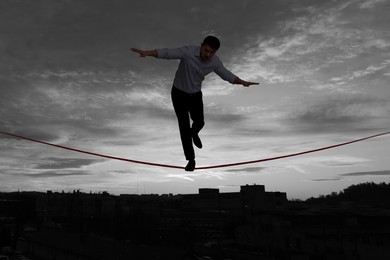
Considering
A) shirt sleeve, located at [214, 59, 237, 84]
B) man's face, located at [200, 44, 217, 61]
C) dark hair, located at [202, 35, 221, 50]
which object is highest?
dark hair, located at [202, 35, 221, 50]

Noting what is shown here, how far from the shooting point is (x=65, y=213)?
97.8m

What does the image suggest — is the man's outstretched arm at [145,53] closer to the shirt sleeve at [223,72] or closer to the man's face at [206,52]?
the man's face at [206,52]

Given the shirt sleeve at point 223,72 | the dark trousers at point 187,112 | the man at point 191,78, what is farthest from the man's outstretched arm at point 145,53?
the shirt sleeve at point 223,72

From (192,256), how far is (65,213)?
257ft

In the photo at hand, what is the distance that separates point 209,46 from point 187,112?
1.60 m

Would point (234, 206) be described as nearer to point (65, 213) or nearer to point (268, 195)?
point (268, 195)

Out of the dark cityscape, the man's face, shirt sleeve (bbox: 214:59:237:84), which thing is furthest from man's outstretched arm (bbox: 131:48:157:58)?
the dark cityscape

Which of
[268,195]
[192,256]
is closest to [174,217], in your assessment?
[268,195]

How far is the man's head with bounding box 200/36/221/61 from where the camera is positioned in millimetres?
6211

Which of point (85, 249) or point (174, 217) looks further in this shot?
point (174, 217)

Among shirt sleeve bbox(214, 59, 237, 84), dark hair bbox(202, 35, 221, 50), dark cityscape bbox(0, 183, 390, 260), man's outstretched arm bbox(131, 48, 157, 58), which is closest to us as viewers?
man's outstretched arm bbox(131, 48, 157, 58)

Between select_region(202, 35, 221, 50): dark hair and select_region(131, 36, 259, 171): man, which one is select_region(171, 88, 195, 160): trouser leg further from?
select_region(202, 35, 221, 50): dark hair

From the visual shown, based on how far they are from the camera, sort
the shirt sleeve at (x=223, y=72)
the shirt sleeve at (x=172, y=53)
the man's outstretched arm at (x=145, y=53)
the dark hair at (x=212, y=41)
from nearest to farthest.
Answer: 1. the man's outstretched arm at (x=145, y=53)
2. the shirt sleeve at (x=172, y=53)
3. the dark hair at (x=212, y=41)
4. the shirt sleeve at (x=223, y=72)

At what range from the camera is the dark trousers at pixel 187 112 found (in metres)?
6.93
